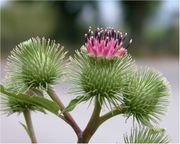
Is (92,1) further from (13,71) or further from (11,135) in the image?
(13,71)

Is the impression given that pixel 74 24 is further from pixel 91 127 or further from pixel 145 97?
pixel 91 127

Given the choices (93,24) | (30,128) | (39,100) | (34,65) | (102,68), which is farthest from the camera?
(93,24)

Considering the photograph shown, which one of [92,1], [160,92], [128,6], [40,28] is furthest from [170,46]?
[160,92]

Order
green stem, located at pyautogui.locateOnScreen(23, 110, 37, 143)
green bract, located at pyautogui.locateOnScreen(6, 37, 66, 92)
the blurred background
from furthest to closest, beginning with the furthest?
the blurred background < green bract, located at pyautogui.locateOnScreen(6, 37, 66, 92) < green stem, located at pyautogui.locateOnScreen(23, 110, 37, 143)

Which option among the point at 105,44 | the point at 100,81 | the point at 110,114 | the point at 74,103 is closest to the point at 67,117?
the point at 74,103

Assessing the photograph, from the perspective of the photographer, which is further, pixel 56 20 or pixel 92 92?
pixel 56 20

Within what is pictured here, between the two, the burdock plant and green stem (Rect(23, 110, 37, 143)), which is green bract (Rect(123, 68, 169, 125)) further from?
green stem (Rect(23, 110, 37, 143))

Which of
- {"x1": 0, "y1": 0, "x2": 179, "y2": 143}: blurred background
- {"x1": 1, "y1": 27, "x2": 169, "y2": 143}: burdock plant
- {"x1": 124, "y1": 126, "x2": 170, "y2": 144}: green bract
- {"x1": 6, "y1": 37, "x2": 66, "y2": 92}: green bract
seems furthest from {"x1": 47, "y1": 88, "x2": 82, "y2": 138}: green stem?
{"x1": 0, "y1": 0, "x2": 179, "y2": 143}: blurred background

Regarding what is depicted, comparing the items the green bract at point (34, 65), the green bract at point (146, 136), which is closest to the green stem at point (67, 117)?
the green bract at point (34, 65)
